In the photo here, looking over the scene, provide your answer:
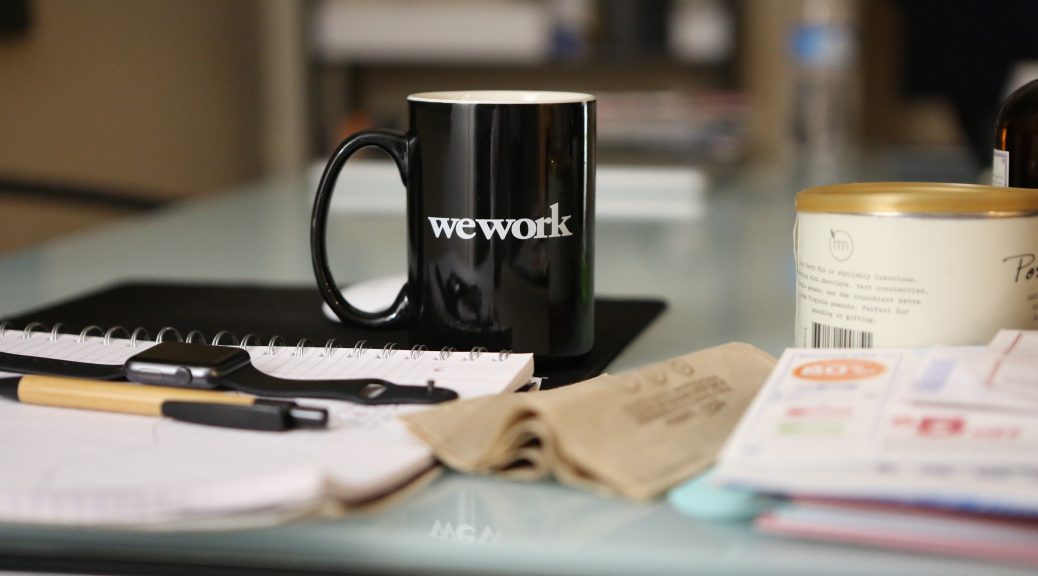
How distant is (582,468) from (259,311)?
440 mm

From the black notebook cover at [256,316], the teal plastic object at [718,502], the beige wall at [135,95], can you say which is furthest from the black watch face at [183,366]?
the beige wall at [135,95]

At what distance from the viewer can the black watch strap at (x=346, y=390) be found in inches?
21.0

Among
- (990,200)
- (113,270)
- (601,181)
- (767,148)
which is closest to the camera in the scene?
(990,200)

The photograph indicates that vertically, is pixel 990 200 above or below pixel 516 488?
above

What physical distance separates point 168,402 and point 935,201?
0.35m

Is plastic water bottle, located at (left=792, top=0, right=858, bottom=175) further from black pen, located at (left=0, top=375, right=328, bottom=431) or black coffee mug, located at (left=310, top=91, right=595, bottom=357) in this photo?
black pen, located at (left=0, top=375, right=328, bottom=431)

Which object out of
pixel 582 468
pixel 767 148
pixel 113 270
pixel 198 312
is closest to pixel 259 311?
pixel 198 312

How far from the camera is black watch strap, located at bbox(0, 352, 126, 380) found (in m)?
0.58

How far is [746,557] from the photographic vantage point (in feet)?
1.33

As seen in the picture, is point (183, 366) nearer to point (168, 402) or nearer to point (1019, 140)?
point (168, 402)

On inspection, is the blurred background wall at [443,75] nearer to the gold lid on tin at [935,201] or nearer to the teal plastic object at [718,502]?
the gold lid on tin at [935,201]

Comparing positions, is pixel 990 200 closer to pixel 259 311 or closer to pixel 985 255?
pixel 985 255

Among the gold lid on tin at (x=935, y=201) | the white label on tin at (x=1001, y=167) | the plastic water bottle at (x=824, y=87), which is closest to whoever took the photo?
the gold lid on tin at (x=935, y=201)

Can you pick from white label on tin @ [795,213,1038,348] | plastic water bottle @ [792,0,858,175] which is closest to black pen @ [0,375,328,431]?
white label on tin @ [795,213,1038,348]
